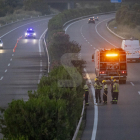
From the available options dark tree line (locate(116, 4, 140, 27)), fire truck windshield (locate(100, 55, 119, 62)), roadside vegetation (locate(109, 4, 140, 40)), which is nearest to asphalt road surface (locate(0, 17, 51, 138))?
fire truck windshield (locate(100, 55, 119, 62))

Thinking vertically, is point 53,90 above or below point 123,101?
above

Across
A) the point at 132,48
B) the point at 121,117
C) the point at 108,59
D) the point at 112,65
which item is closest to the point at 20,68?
the point at 132,48

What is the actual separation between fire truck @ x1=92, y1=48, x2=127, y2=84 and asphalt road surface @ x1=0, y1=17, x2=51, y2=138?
202 inches

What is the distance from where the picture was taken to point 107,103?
790 inches

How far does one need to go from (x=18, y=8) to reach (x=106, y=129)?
120 metres

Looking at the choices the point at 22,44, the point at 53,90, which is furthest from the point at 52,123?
the point at 22,44

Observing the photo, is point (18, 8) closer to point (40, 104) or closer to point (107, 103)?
point (107, 103)

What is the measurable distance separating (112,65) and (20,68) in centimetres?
1280

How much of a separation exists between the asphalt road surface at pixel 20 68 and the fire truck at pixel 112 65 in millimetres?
5137

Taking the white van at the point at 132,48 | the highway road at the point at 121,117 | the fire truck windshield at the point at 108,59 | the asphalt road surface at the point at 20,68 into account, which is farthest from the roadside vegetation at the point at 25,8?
the fire truck windshield at the point at 108,59

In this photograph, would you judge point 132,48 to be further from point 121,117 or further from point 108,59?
point 121,117

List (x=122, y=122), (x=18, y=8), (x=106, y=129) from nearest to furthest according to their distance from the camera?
(x=106, y=129) < (x=122, y=122) < (x=18, y=8)

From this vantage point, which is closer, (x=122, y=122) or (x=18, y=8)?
(x=122, y=122)

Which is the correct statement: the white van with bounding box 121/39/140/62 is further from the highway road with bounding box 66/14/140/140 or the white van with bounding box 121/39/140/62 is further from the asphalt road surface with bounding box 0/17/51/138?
the asphalt road surface with bounding box 0/17/51/138
